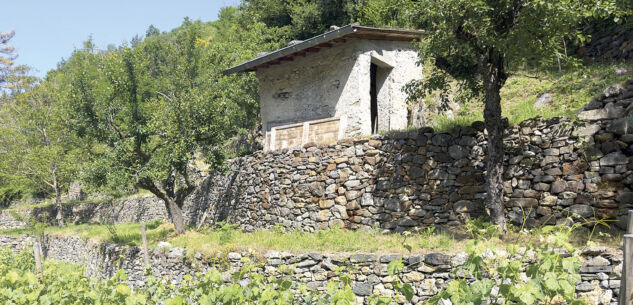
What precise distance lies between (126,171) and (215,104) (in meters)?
3.39

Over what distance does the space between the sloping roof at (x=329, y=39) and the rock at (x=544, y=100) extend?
3.89 m

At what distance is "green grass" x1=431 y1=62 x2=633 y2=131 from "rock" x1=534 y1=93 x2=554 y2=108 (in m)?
0.11

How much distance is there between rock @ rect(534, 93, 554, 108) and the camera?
11.4 metres

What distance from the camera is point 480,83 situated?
9.03m

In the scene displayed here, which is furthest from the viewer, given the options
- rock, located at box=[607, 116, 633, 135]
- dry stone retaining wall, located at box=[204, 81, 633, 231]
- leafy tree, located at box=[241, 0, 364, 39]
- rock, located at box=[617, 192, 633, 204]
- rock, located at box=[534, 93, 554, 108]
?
leafy tree, located at box=[241, 0, 364, 39]

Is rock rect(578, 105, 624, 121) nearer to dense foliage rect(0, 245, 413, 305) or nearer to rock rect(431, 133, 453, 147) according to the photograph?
rock rect(431, 133, 453, 147)

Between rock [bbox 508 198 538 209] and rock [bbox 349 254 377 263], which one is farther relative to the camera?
rock [bbox 508 198 538 209]

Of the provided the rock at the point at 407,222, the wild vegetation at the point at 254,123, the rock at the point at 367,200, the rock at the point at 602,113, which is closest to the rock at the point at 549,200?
the wild vegetation at the point at 254,123

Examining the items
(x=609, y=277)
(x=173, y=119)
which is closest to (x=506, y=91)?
(x=609, y=277)

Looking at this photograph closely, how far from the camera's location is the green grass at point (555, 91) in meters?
9.62

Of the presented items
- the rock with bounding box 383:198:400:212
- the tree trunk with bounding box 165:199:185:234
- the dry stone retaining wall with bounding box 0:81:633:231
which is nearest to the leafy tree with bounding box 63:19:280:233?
the tree trunk with bounding box 165:199:185:234

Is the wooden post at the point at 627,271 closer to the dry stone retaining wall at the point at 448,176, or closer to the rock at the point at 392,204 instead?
the dry stone retaining wall at the point at 448,176

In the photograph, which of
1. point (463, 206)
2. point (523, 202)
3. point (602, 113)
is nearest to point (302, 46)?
point (463, 206)

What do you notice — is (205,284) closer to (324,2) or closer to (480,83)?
(480,83)
